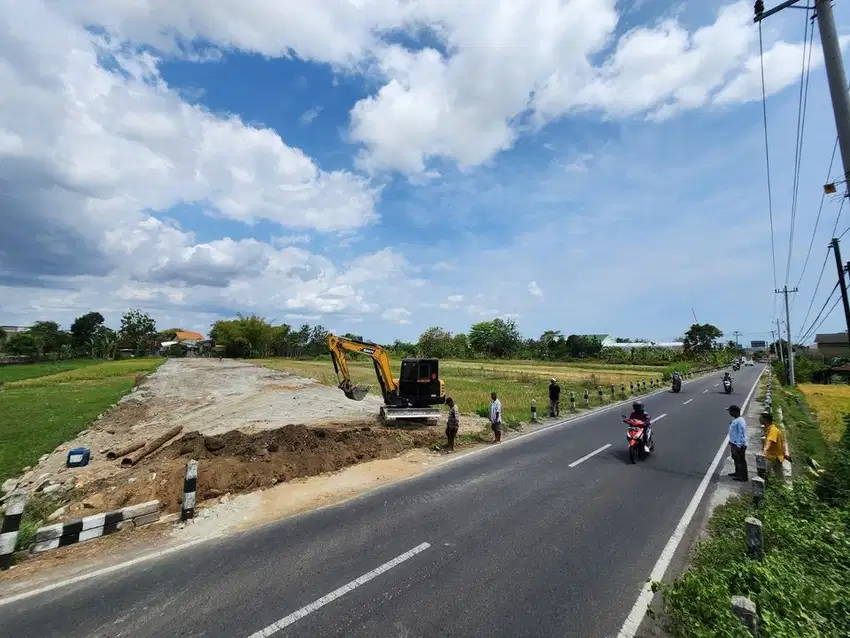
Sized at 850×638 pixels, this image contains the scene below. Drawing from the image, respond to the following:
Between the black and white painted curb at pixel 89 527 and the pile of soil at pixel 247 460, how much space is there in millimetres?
720

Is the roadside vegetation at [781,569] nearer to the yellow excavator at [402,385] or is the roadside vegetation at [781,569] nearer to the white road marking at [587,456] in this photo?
the white road marking at [587,456]

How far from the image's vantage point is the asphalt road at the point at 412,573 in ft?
15.2

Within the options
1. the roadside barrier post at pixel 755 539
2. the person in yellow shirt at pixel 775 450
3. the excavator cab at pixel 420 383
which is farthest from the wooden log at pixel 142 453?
the person in yellow shirt at pixel 775 450

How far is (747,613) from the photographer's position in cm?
359

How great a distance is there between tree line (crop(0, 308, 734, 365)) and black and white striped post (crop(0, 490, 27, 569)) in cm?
7553

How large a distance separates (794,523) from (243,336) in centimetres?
10847

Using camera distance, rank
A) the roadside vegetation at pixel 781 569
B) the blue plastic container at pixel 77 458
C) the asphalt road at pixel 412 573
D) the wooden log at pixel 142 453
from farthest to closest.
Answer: the wooden log at pixel 142 453 < the blue plastic container at pixel 77 458 < the asphalt road at pixel 412 573 < the roadside vegetation at pixel 781 569

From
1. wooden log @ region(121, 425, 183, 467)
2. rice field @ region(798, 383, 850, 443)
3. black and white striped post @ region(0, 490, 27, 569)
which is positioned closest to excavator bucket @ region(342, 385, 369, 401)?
wooden log @ region(121, 425, 183, 467)

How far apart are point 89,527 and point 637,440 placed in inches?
489

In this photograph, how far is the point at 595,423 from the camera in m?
17.8

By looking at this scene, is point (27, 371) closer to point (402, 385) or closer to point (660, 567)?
point (402, 385)

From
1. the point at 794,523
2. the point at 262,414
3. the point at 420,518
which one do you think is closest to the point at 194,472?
the point at 420,518

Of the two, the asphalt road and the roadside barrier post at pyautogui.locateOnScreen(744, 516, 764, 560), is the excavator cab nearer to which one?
the asphalt road

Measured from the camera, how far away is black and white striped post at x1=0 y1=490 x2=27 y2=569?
5883mm
